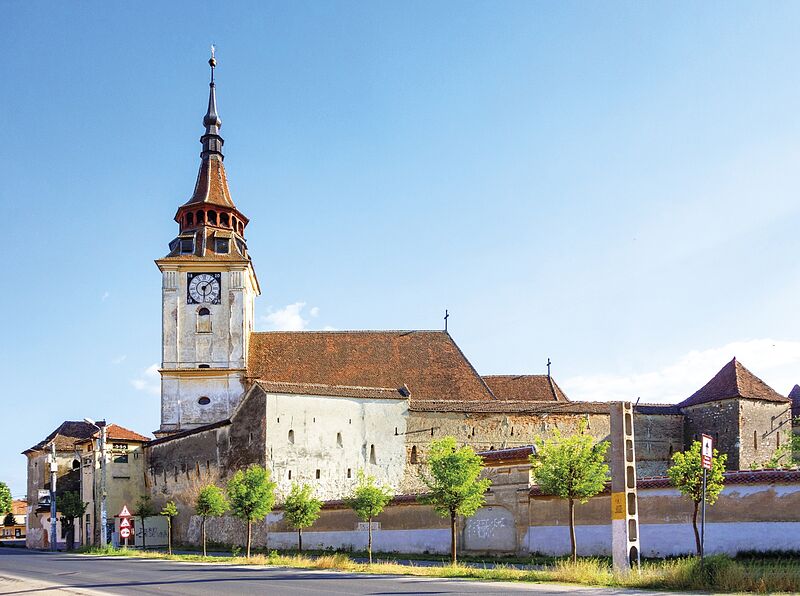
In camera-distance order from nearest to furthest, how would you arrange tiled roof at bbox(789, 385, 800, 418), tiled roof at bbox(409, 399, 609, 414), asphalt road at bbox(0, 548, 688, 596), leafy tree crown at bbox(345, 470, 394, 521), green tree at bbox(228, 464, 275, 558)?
asphalt road at bbox(0, 548, 688, 596)
leafy tree crown at bbox(345, 470, 394, 521)
green tree at bbox(228, 464, 275, 558)
tiled roof at bbox(409, 399, 609, 414)
tiled roof at bbox(789, 385, 800, 418)

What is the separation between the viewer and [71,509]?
54.8 m

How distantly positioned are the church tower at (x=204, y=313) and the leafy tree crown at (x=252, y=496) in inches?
605

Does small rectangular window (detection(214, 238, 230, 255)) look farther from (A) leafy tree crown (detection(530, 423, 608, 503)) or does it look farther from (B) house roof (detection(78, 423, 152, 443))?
(A) leafy tree crown (detection(530, 423, 608, 503))

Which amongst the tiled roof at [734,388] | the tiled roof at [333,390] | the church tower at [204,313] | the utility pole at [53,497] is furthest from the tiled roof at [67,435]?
the tiled roof at [734,388]

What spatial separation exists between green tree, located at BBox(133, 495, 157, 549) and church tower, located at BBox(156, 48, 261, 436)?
4204mm

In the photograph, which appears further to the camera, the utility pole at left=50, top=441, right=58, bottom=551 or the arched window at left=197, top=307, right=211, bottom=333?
the utility pole at left=50, top=441, right=58, bottom=551

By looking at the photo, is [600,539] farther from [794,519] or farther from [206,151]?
[206,151]

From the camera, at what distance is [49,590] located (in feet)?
64.5

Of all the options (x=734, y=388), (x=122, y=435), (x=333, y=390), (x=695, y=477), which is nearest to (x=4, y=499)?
(x=122, y=435)

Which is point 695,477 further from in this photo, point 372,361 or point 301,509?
point 372,361

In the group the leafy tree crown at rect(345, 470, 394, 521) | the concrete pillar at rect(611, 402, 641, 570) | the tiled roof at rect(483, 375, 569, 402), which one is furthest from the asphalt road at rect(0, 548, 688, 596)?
the tiled roof at rect(483, 375, 569, 402)

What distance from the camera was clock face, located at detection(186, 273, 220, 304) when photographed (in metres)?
53.9

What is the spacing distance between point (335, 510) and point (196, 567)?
36.1 ft

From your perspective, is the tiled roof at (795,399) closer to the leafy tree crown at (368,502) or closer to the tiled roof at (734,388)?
the tiled roof at (734,388)
